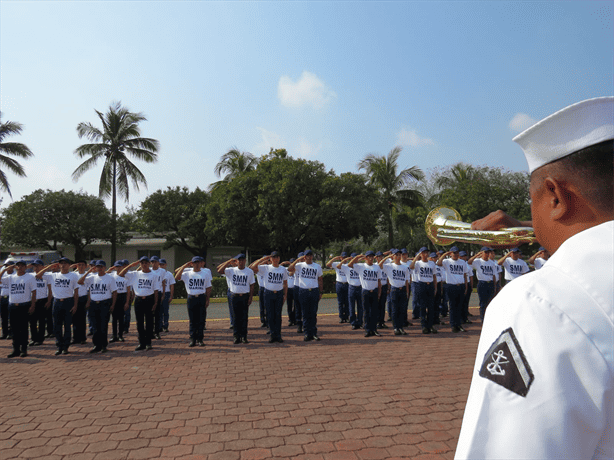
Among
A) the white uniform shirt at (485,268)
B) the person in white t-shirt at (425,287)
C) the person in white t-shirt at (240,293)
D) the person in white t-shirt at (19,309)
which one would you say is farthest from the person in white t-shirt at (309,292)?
the person in white t-shirt at (19,309)

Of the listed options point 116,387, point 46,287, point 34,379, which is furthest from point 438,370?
point 46,287

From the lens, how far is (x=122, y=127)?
26.1m

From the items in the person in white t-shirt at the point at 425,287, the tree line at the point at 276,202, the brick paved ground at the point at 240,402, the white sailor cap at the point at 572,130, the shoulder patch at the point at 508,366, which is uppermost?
the tree line at the point at 276,202

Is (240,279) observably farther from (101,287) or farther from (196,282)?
(101,287)

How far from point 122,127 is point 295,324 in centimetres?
2066

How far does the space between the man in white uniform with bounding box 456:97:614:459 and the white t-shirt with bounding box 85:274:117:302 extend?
29.2 feet

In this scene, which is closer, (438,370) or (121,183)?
(438,370)

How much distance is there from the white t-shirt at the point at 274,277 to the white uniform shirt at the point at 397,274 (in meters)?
2.56

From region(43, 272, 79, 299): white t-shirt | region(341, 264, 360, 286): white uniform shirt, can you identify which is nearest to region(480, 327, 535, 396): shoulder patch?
region(43, 272, 79, 299): white t-shirt

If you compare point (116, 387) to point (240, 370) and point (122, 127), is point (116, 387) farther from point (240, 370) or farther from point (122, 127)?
point (122, 127)

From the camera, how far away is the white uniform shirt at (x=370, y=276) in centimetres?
963

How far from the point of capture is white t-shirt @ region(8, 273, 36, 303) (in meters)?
8.21

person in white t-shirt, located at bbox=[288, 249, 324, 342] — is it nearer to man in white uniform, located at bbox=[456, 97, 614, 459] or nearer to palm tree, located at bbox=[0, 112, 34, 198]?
man in white uniform, located at bbox=[456, 97, 614, 459]

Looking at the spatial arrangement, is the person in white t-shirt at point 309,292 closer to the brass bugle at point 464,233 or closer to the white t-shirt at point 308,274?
the white t-shirt at point 308,274
